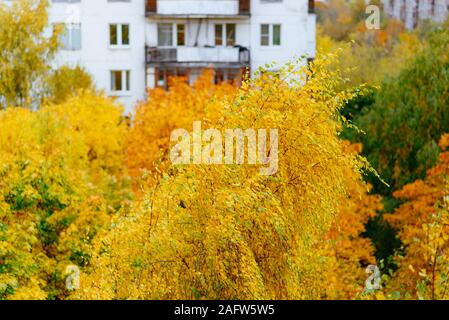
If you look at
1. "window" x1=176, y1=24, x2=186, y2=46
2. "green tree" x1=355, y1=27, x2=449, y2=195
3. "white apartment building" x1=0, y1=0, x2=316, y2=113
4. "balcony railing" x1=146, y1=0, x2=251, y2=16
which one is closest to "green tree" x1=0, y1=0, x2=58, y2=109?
"white apartment building" x1=0, y1=0, x2=316, y2=113

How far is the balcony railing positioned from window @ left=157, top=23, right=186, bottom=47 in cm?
107

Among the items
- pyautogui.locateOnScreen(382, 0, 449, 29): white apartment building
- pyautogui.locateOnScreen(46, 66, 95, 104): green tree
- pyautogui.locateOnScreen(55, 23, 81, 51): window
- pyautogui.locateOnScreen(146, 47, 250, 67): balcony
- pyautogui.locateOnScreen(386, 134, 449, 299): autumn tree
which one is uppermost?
pyautogui.locateOnScreen(382, 0, 449, 29): white apartment building

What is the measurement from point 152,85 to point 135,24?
142 inches

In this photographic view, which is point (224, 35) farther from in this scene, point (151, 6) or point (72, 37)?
point (72, 37)

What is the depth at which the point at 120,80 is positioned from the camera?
59125 millimetres

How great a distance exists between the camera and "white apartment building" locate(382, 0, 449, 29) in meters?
62.7

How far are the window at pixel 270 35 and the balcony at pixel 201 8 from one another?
155cm

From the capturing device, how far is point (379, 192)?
121ft

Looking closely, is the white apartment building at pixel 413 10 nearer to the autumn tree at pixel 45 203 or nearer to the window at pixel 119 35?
the window at pixel 119 35

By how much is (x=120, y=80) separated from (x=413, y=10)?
19.4 metres

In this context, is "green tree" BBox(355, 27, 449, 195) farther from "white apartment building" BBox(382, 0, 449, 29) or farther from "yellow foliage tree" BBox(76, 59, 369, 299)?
"white apartment building" BBox(382, 0, 449, 29)

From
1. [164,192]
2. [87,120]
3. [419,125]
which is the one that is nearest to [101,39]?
[87,120]
